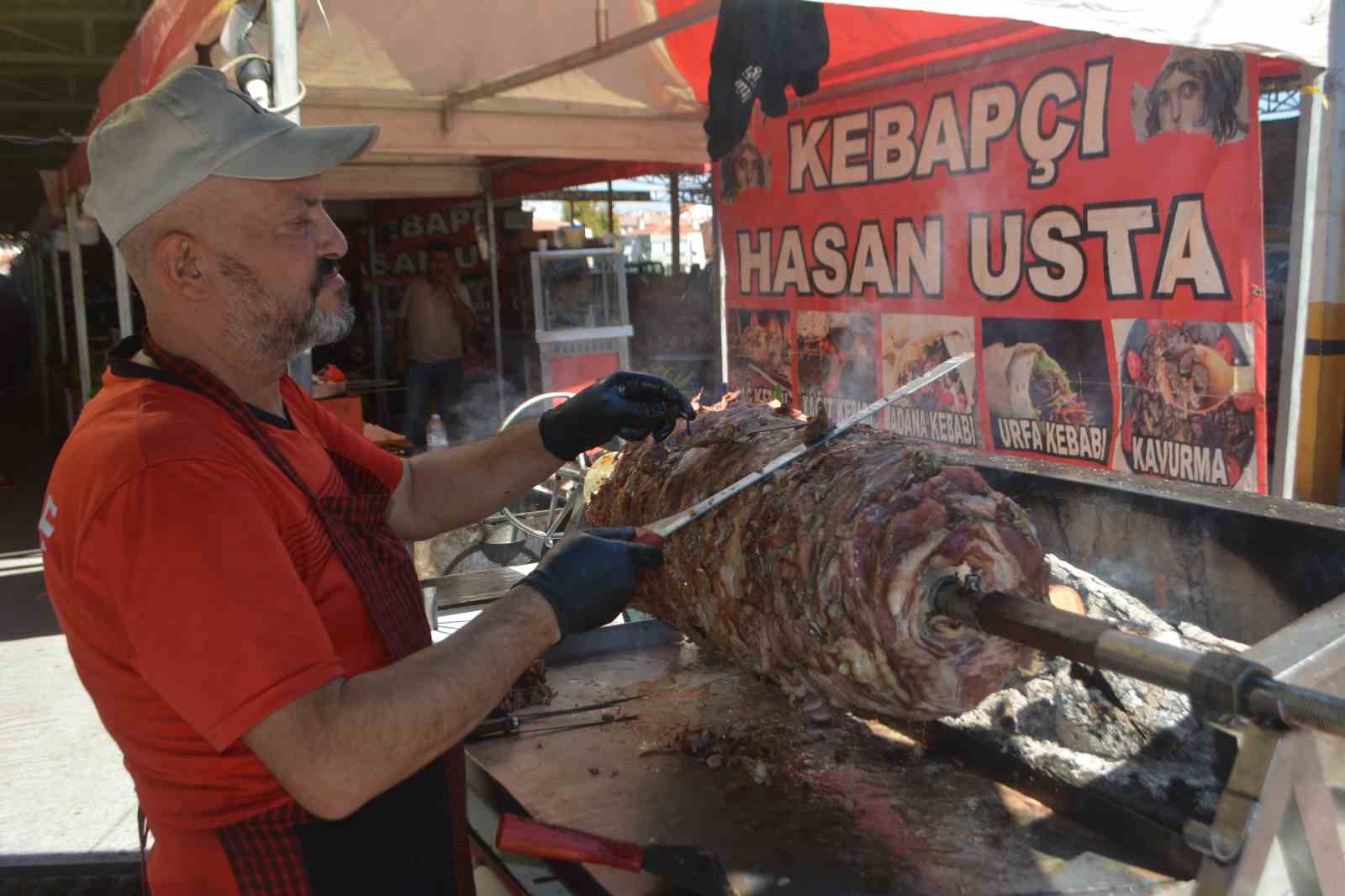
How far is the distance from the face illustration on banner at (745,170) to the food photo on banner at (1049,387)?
189cm

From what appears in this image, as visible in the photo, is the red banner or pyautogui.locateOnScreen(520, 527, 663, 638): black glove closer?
pyautogui.locateOnScreen(520, 527, 663, 638): black glove

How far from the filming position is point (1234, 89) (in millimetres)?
3527

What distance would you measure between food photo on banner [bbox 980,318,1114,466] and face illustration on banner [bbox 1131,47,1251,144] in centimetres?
79

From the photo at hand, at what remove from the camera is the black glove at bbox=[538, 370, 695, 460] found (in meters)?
2.31

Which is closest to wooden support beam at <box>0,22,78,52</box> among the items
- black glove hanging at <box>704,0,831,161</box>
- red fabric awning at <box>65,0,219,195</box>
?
red fabric awning at <box>65,0,219,195</box>

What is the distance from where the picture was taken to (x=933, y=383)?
4.79m

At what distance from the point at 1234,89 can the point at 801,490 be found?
264 centimetres

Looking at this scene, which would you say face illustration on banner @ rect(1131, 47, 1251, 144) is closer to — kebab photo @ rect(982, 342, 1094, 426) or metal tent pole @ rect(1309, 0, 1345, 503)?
metal tent pole @ rect(1309, 0, 1345, 503)

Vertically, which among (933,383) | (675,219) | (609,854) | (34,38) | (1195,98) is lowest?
(609,854)

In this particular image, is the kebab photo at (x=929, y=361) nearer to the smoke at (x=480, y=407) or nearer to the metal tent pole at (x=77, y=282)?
the smoke at (x=480, y=407)

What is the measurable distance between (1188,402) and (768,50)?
Result: 2123 millimetres

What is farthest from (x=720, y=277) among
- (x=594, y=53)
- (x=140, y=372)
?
(x=140, y=372)

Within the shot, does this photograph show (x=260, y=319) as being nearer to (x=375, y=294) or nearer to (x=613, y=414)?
(x=613, y=414)

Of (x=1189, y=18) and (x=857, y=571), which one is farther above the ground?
(x=1189, y=18)
